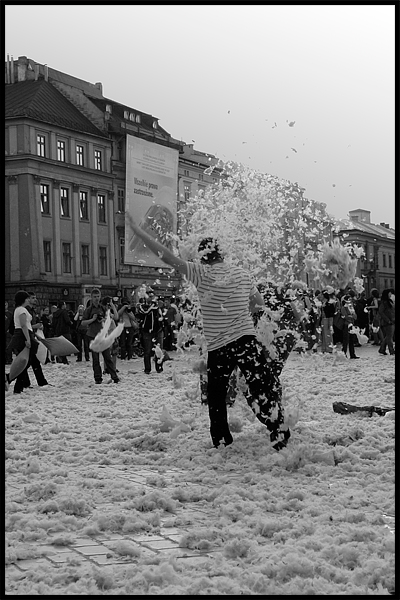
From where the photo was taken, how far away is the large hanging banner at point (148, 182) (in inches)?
2007

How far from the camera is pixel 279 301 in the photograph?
28.3 feet

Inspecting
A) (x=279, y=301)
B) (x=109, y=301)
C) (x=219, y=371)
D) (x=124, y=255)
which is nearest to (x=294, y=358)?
(x=109, y=301)

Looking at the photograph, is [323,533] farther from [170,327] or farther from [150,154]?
[150,154]

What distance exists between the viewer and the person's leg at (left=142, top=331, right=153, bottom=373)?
17.9m

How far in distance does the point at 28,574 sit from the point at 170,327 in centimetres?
2314

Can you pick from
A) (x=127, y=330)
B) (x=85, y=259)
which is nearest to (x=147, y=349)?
(x=127, y=330)

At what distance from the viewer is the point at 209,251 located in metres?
7.39

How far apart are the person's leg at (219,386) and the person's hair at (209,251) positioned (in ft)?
2.74

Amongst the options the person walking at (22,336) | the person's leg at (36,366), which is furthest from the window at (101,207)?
the person walking at (22,336)

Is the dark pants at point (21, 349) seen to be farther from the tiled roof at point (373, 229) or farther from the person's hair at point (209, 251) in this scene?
the tiled roof at point (373, 229)

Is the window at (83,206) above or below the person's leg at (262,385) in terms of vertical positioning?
above

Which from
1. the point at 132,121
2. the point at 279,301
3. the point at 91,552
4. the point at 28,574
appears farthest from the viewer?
the point at 132,121

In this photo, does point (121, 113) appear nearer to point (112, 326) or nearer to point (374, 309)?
point (374, 309)

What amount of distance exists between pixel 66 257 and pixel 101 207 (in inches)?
237
